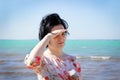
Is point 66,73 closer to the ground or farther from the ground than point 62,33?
closer to the ground

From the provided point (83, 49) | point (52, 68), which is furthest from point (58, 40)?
point (83, 49)

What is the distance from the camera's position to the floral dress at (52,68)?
7.06ft

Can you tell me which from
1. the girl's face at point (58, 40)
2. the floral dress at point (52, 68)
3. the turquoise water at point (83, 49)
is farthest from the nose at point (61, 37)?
the turquoise water at point (83, 49)

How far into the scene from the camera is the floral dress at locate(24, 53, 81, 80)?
7.06ft

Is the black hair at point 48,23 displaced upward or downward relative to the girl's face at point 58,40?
upward

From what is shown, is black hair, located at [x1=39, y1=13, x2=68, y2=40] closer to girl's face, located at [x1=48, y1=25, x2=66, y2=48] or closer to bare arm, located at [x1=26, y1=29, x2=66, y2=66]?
girl's face, located at [x1=48, y1=25, x2=66, y2=48]

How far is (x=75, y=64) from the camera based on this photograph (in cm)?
236

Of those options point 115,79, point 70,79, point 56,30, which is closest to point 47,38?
point 56,30

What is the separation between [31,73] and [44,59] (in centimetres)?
880

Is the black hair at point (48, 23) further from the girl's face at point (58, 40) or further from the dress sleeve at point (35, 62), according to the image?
the dress sleeve at point (35, 62)

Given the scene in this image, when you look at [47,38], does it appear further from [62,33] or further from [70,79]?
[70,79]

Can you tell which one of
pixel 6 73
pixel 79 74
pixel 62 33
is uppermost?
pixel 62 33

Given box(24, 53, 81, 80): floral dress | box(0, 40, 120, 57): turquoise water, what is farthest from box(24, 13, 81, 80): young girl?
box(0, 40, 120, 57): turquoise water

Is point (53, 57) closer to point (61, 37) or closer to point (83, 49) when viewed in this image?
point (61, 37)
